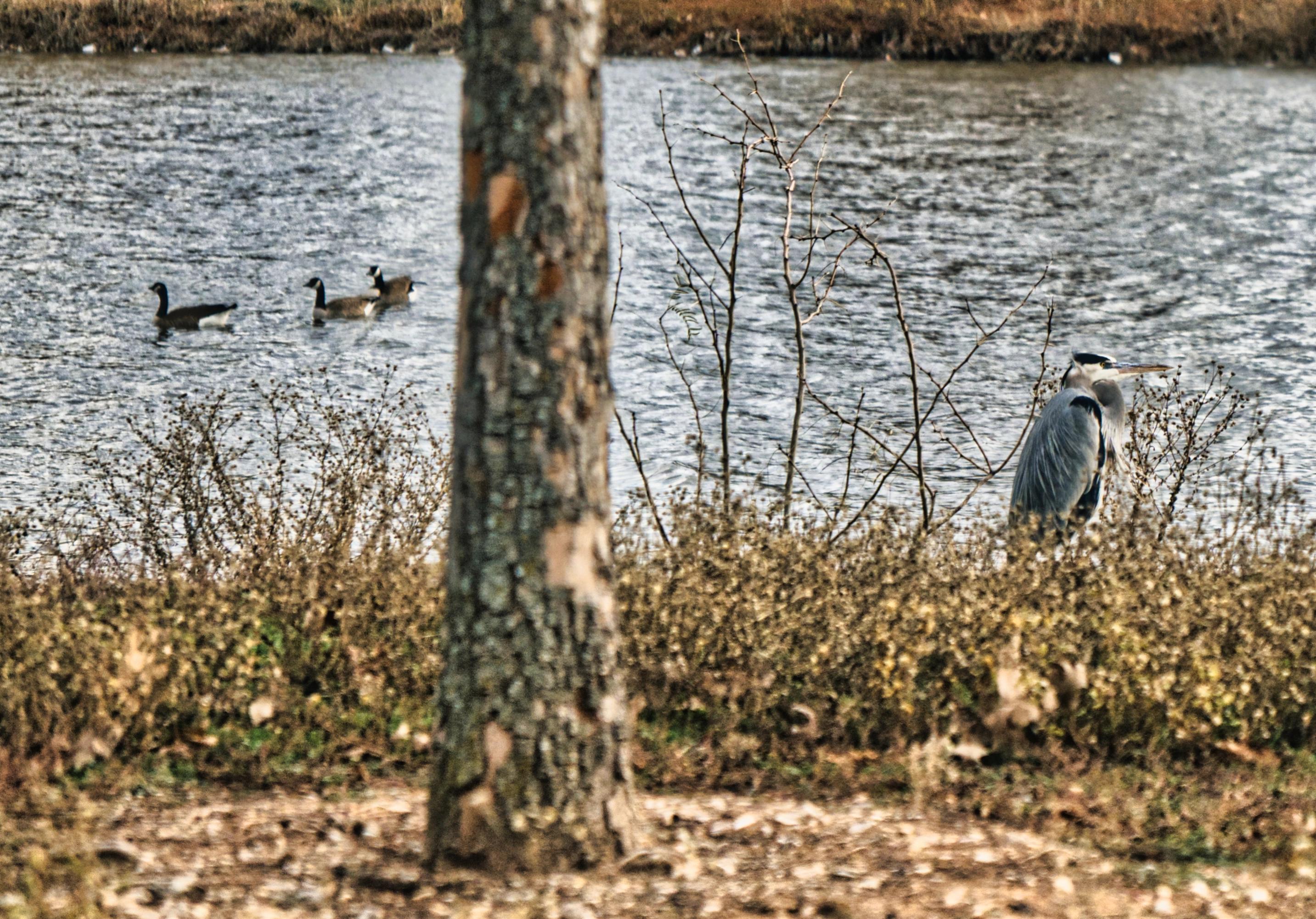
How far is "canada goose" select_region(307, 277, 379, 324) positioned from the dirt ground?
41.0 feet

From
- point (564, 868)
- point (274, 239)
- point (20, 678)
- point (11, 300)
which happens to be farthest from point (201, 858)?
point (274, 239)

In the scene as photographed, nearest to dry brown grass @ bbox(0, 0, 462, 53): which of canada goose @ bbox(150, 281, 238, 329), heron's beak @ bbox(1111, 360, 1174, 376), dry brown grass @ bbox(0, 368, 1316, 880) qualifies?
canada goose @ bbox(150, 281, 238, 329)

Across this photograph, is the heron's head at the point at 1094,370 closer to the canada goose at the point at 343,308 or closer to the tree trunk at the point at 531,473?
the tree trunk at the point at 531,473

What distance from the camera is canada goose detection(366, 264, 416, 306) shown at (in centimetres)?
1831

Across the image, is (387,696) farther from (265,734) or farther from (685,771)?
(685,771)

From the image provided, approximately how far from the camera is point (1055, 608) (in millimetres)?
6730

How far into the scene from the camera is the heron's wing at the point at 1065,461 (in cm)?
912

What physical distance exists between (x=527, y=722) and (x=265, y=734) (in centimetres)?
204

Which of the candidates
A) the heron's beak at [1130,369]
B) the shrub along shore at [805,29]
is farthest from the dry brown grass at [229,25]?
the heron's beak at [1130,369]

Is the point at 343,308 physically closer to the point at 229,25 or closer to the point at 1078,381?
the point at 1078,381

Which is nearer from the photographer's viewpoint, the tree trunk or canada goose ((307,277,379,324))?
the tree trunk

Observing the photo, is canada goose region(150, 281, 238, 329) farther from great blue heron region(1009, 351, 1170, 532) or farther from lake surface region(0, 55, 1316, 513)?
great blue heron region(1009, 351, 1170, 532)

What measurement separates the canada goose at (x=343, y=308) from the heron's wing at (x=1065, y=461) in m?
Answer: 10.1

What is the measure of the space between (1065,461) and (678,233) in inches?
515
